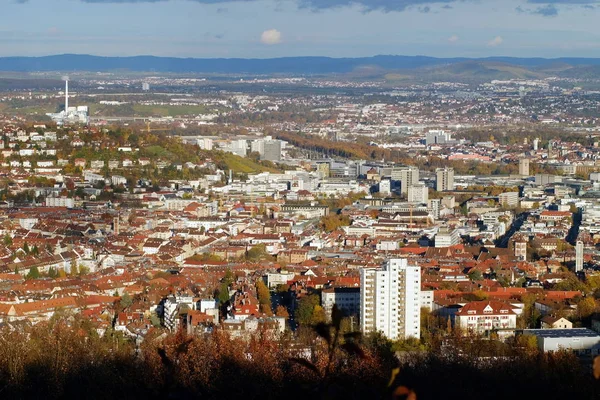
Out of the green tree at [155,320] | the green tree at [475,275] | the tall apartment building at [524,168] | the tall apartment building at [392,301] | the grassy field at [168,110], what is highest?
the tall apartment building at [392,301]

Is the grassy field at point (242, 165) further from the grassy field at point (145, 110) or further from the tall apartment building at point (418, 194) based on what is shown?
the grassy field at point (145, 110)

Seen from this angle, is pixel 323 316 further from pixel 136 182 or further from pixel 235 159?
pixel 235 159

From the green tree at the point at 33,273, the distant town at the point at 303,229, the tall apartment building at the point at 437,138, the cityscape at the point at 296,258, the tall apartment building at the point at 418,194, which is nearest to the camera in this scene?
the cityscape at the point at 296,258

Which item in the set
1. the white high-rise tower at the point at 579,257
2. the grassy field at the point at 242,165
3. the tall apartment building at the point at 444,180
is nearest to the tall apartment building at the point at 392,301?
the white high-rise tower at the point at 579,257

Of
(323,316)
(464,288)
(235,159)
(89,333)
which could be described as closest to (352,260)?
(464,288)

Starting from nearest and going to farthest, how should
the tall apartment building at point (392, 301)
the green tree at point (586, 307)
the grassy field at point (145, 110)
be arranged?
1. the tall apartment building at point (392, 301)
2. the green tree at point (586, 307)
3. the grassy field at point (145, 110)

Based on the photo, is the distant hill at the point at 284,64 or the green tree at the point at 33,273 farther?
the distant hill at the point at 284,64

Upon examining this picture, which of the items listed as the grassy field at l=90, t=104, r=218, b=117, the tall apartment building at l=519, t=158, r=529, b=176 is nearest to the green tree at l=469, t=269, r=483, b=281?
the tall apartment building at l=519, t=158, r=529, b=176

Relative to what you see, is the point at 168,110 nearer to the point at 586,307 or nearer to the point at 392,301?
the point at 586,307
